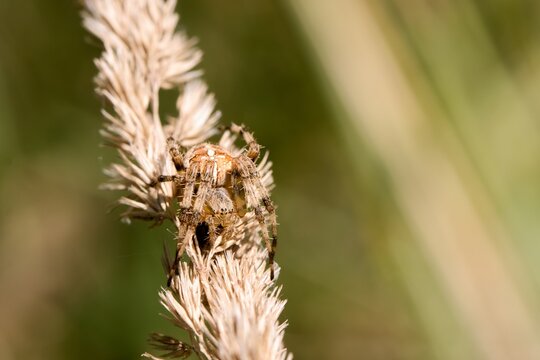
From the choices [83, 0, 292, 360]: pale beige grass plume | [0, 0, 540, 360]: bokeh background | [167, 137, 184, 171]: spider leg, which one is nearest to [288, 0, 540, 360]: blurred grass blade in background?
[0, 0, 540, 360]: bokeh background

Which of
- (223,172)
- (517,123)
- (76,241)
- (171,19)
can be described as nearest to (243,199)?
(223,172)

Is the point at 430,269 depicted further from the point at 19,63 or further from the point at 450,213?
the point at 19,63

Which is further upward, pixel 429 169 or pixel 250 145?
pixel 429 169

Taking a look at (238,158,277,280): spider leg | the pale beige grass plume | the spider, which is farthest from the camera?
(238,158,277,280): spider leg

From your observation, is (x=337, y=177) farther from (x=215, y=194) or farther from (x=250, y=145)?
(x=215, y=194)

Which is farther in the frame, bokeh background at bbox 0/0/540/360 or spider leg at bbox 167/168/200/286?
bokeh background at bbox 0/0/540/360

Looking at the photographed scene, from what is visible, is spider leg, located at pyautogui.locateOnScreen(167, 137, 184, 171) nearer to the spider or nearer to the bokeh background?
the spider

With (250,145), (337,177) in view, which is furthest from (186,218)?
(337,177)
